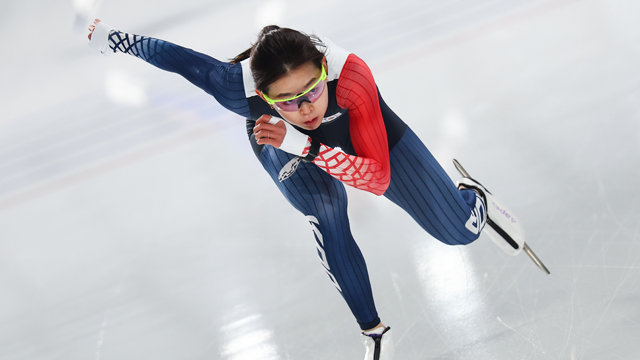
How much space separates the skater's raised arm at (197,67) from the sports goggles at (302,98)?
0.32 metres

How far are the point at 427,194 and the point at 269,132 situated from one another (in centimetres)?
70

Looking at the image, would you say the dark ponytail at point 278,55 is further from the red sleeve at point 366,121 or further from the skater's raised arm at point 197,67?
the skater's raised arm at point 197,67

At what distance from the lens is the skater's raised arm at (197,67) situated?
1.73m

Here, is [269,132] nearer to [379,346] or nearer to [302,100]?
[302,100]

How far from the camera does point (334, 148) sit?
163cm

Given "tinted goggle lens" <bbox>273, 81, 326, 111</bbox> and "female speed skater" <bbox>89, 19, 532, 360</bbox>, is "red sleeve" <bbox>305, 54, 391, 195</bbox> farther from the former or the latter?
"tinted goggle lens" <bbox>273, 81, 326, 111</bbox>

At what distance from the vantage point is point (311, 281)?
2148mm

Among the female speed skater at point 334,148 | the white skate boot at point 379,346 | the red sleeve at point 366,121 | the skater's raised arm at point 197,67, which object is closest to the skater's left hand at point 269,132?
the female speed skater at point 334,148

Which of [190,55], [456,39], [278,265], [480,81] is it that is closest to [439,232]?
[278,265]

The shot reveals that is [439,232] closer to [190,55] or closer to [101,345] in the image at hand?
[190,55]

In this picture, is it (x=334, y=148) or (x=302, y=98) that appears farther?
(x=334, y=148)

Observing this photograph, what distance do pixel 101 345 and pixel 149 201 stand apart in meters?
0.96

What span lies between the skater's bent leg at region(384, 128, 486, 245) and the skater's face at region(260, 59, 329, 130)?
0.45 metres

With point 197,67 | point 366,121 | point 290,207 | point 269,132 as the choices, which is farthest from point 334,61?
point 290,207
